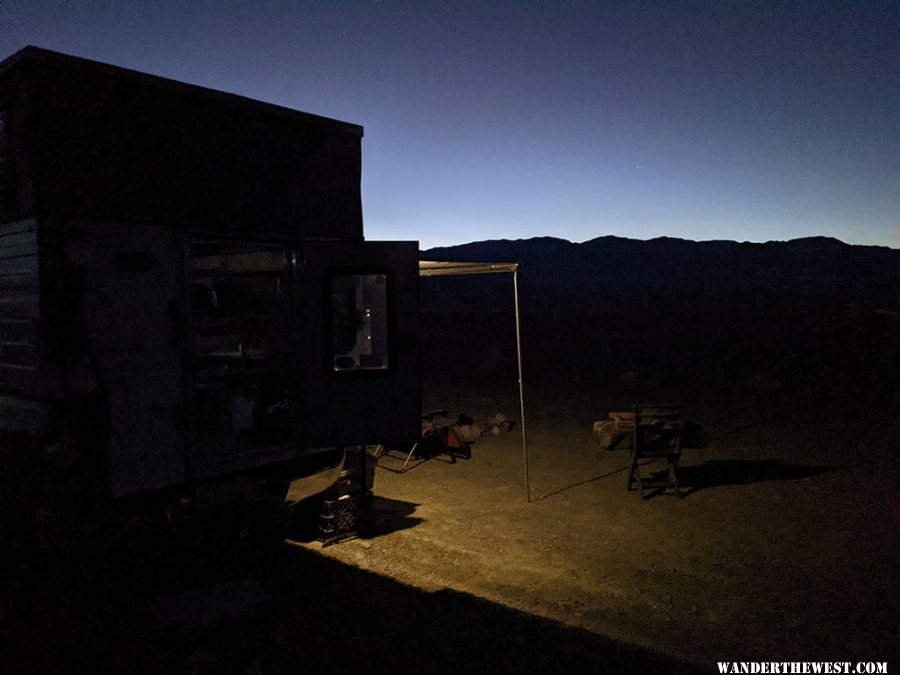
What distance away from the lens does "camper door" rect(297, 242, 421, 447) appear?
15.2 ft

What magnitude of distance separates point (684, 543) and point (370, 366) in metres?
3.42

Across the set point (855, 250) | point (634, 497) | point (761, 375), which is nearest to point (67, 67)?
point (634, 497)

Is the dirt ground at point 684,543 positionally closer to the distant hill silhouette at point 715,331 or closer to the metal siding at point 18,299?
the metal siding at point 18,299

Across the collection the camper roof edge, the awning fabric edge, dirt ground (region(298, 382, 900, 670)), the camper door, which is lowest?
dirt ground (region(298, 382, 900, 670))

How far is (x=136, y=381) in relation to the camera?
3762mm

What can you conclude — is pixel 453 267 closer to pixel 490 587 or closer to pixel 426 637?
pixel 490 587

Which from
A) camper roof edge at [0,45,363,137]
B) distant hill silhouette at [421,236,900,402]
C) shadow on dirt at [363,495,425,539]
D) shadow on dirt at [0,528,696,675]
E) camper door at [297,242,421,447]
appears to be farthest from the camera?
distant hill silhouette at [421,236,900,402]

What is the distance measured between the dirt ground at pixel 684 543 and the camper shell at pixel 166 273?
5.46 ft

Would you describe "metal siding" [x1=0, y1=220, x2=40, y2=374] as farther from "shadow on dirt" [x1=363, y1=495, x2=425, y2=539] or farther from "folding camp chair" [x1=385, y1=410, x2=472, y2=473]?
"folding camp chair" [x1=385, y1=410, x2=472, y2=473]

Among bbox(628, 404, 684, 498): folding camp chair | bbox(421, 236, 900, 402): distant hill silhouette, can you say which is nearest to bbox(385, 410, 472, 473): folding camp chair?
bbox(628, 404, 684, 498): folding camp chair

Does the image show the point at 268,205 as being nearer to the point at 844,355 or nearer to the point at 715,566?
the point at 715,566

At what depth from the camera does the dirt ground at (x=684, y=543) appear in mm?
4168

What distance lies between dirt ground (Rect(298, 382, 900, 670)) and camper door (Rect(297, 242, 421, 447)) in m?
1.38

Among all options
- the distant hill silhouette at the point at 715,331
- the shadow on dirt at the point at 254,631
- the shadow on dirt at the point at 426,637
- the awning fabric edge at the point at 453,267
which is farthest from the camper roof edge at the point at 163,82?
the distant hill silhouette at the point at 715,331
